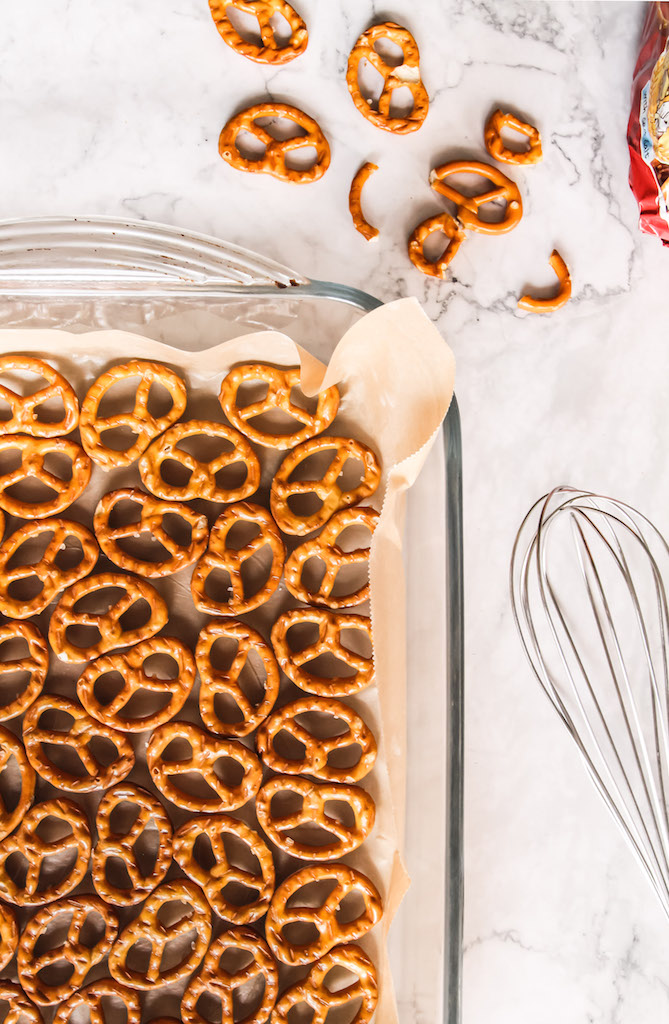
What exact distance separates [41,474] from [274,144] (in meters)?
0.51

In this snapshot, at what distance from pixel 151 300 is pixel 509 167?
1.68ft

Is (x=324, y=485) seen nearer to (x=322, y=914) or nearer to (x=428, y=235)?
(x=428, y=235)

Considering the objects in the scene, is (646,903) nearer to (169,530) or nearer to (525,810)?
(525,810)

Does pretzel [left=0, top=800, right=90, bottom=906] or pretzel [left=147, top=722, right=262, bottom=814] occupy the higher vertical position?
pretzel [left=147, top=722, right=262, bottom=814]

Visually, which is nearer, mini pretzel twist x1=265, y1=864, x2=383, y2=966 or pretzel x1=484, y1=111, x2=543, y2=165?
mini pretzel twist x1=265, y1=864, x2=383, y2=966

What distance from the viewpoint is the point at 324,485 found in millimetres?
925

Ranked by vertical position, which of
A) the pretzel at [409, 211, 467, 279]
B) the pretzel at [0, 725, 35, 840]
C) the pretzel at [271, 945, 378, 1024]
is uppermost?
the pretzel at [409, 211, 467, 279]

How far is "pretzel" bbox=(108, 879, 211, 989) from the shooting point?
3.01 feet

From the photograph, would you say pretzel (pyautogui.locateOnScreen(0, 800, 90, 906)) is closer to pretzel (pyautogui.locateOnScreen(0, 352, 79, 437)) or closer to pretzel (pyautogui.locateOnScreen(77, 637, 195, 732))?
pretzel (pyautogui.locateOnScreen(77, 637, 195, 732))

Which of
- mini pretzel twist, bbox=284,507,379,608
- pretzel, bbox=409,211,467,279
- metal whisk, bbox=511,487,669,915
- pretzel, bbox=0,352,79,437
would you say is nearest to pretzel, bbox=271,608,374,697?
mini pretzel twist, bbox=284,507,379,608

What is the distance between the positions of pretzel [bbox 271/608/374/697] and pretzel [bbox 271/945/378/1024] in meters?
0.31

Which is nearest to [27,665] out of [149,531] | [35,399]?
[149,531]

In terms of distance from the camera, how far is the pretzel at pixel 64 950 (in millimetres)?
911

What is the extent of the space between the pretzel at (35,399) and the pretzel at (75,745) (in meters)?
0.32
